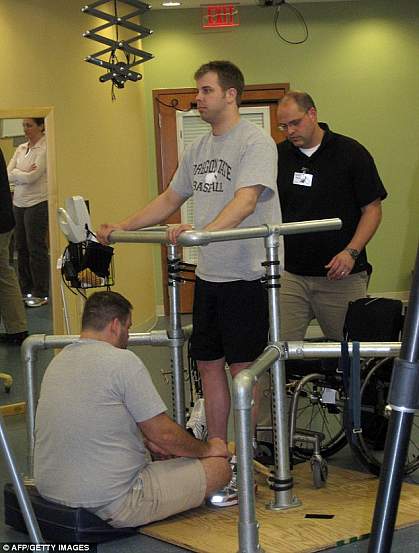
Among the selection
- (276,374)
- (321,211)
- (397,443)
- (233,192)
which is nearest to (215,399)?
(276,374)

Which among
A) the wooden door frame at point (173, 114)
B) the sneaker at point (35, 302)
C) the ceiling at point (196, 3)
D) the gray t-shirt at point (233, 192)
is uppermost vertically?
the ceiling at point (196, 3)

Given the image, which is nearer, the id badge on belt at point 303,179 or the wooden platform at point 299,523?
the wooden platform at point 299,523

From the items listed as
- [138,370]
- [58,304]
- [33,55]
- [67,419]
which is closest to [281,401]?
[138,370]

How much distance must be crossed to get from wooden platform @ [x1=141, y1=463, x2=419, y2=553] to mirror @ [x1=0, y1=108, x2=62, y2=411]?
2237mm

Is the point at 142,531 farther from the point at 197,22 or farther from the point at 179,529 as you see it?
the point at 197,22

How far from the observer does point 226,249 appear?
334 centimetres

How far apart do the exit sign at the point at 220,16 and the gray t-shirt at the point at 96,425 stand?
20.8 feet

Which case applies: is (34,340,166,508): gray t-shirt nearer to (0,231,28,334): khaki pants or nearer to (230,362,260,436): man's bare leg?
(230,362,260,436): man's bare leg

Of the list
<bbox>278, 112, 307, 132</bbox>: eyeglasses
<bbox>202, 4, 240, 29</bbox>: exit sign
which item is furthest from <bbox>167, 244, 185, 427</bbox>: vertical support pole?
<bbox>202, 4, 240, 29</bbox>: exit sign

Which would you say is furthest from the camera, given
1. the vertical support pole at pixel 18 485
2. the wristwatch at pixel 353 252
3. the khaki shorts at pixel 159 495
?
the wristwatch at pixel 353 252

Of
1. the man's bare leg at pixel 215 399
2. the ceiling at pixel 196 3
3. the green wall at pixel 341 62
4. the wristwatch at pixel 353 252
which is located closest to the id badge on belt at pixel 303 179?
the wristwatch at pixel 353 252

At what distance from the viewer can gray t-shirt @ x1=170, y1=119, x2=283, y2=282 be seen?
129 inches

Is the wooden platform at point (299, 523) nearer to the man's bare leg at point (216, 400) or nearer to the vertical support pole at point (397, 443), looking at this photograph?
the man's bare leg at point (216, 400)

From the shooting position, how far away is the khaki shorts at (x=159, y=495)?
301cm
